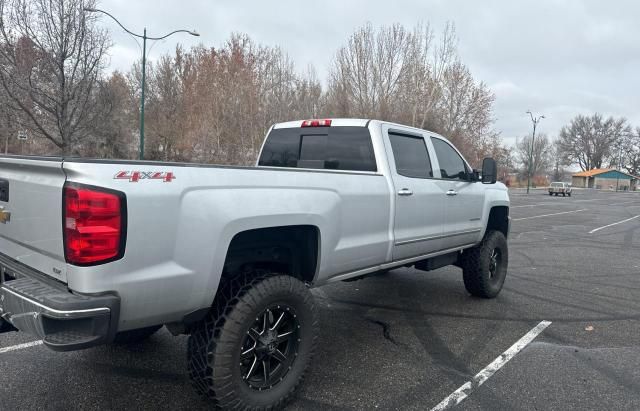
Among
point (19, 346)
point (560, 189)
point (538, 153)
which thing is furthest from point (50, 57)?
point (538, 153)

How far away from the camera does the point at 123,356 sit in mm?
3699

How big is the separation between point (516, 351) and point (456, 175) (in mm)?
1952

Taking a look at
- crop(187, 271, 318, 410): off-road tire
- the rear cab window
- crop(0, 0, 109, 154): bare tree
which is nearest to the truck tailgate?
crop(187, 271, 318, 410): off-road tire

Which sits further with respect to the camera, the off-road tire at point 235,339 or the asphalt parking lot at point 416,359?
the asphalt parking lot at point 416,359

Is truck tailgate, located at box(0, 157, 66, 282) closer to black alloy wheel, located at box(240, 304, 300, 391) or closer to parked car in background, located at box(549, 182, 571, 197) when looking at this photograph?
black alloy wheel, located at box(240, 304, 300, 391)

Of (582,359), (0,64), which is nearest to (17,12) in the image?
(0,64)

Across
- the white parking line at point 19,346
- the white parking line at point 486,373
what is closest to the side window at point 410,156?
the white parking line at point 486,373

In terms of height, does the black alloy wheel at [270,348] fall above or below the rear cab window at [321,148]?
below

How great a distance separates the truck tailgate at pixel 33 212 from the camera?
7.45 feet

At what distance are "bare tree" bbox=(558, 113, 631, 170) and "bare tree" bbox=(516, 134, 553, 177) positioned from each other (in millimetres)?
3260

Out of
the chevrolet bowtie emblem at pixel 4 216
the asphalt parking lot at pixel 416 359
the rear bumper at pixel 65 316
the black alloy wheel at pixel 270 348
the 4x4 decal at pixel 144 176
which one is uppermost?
the 4x4 decal at pixel 144 176

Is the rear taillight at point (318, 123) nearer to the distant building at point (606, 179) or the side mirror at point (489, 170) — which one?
the side mirror at point (489, 170)

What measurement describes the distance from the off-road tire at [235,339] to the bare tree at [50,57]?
15603 millimetres

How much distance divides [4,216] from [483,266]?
4.83m
